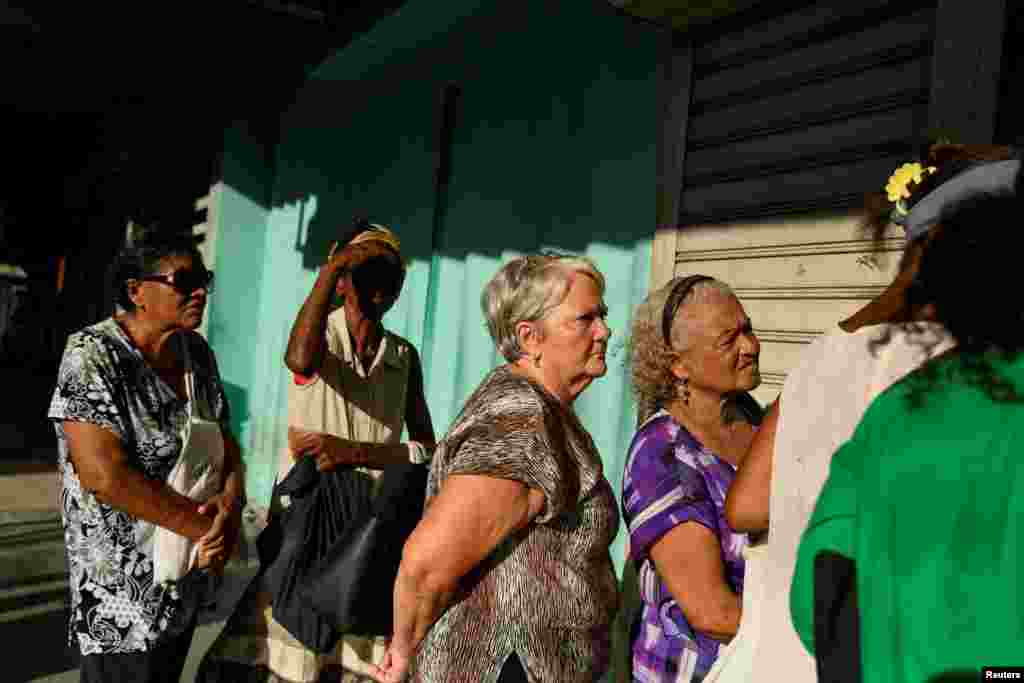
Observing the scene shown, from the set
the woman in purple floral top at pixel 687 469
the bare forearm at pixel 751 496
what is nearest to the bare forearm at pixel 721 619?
the woman in purple floral top at pixel 687 469

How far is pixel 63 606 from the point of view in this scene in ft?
16.3

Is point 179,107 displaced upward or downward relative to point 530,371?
upward

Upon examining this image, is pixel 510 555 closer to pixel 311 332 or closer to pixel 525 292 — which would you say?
pixel 525 292

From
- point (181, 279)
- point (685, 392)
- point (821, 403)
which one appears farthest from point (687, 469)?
point (181, 279)

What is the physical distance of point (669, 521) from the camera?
1910mm

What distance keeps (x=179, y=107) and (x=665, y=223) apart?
589cm

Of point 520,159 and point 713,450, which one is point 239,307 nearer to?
point 520,159

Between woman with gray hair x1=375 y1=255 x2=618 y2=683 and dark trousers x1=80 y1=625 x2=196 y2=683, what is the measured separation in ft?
3.06

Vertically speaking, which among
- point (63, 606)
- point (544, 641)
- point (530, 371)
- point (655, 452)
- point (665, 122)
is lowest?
point (63, 606)

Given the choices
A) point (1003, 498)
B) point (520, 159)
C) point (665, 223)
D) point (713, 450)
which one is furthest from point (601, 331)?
point (520, 159)

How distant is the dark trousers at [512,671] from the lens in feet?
5.79

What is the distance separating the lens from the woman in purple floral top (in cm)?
188

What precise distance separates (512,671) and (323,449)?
1.17m

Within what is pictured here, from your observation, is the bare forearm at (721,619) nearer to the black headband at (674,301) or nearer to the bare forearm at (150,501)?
the black headband at (674,301)
